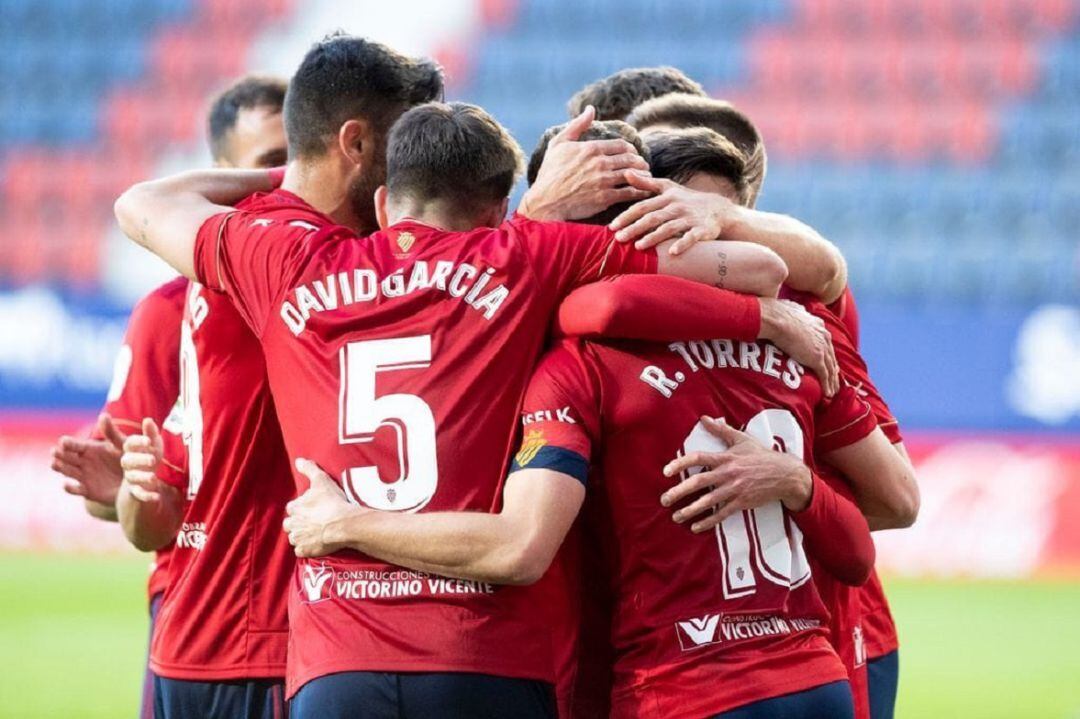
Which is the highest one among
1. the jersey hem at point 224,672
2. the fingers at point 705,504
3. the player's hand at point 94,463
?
the player's hand at point 94,463

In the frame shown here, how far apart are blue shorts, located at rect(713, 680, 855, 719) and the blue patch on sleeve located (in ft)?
1.74

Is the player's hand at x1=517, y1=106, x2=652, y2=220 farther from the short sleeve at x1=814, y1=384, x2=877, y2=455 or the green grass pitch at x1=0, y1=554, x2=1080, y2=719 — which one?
the green grass pitch at x1=0, y1=554, x2=1080, y2=719

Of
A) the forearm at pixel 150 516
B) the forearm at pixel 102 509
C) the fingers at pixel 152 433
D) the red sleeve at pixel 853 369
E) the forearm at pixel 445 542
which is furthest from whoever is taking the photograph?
the forearm at pixel 102 509

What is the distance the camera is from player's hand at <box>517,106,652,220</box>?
3.08 metres

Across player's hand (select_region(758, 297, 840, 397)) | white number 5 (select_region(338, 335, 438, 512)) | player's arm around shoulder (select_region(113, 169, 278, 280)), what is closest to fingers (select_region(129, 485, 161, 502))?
Answer: player's arm around shoulder (select_region(113, 169, 278, 280))

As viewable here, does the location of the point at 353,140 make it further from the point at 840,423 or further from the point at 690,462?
the point at 840,423

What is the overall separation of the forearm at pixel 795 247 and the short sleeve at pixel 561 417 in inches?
20.2

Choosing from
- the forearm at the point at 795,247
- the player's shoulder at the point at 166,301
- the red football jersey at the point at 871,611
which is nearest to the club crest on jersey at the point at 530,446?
the forearm at the point at 795,247

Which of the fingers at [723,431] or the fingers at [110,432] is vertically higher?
the fingers at [110,432]

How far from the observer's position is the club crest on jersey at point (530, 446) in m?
2.81

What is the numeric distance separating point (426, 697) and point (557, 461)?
50 cm

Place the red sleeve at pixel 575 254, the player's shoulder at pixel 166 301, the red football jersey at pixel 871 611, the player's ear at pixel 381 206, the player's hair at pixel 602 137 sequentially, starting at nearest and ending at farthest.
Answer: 1. the red sleeve at pixel 575 254
2. the player's hair at pixel 602 137
3. the player's ear at pixel 381 206
4. the red football jersey at pixel 871 611
5. the player's shoulder at pixel 166 301

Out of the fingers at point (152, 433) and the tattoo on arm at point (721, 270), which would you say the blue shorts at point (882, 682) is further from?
the fingers at point (152, 433)

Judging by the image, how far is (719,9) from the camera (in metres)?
16.7
